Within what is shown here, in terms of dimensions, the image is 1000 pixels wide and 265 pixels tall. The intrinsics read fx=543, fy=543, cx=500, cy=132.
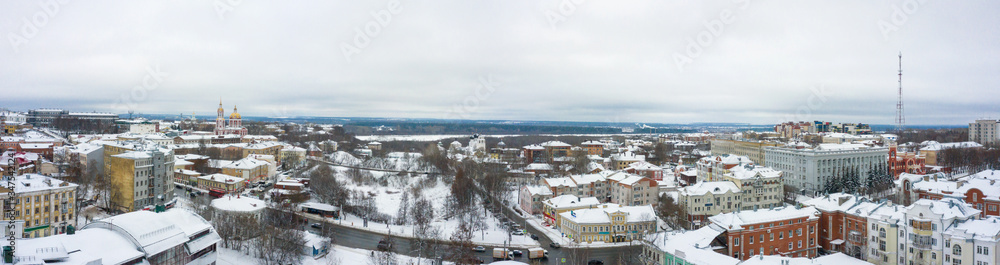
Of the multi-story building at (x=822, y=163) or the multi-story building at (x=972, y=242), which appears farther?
the multi-story building at (x=822, y=163)

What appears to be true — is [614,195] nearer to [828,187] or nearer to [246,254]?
[828,187]

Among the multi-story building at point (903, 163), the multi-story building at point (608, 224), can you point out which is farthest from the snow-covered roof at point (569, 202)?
the multi-story building at point (903, 163)

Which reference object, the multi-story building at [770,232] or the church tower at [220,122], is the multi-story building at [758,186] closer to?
the multi-story building at [770,232]

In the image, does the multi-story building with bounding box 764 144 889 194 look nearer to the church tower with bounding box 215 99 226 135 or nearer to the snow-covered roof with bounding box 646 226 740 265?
the snow-covered roof with bounding box 646 226 740 265

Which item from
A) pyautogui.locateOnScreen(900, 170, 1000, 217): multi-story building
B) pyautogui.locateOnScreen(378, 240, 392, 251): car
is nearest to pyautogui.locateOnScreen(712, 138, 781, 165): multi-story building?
pyautogui.locateOnScreen(900, 170, 1000, 217): multi-story building

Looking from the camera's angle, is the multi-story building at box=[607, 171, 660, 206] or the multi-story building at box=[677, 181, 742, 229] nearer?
the multi-story building at box=[677, 181, 742, 229]

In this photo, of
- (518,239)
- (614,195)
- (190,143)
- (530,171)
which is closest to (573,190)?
(614,195)

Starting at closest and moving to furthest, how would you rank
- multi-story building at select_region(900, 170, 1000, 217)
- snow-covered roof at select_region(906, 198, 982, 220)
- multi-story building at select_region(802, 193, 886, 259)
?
snow-covered roof at select_region(906, 198, 982, 220), multi-story building at select_region(802, 193, 886, 259), multi-story building at select_region(900, 170, 1000, 217)

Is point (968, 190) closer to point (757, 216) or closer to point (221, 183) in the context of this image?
point (757, 216)
